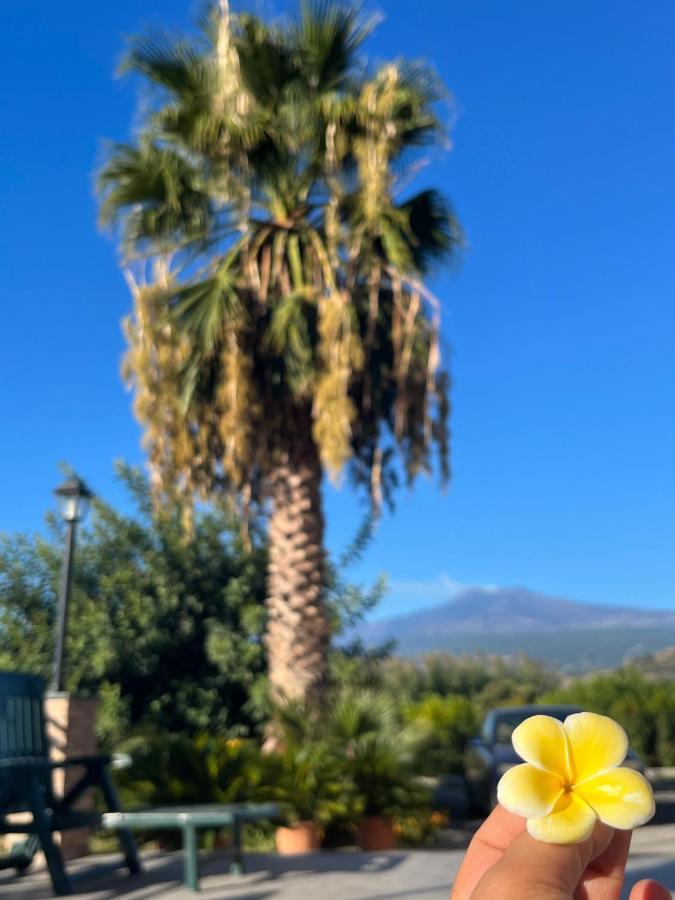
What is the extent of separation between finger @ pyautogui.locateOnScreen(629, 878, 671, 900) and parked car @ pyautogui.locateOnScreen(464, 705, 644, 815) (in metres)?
9.96

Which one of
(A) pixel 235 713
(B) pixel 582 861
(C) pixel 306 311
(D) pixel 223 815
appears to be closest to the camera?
(B) pixel 582 861

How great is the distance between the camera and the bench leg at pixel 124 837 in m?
7.26

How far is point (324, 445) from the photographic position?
418 inches

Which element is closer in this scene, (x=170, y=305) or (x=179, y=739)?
(x=179, y=739)

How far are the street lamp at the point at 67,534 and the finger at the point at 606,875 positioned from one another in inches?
365

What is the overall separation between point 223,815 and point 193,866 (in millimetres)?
440

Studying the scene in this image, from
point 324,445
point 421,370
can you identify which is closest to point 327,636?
point 324,445

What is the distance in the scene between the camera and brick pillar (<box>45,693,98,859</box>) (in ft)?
27.9

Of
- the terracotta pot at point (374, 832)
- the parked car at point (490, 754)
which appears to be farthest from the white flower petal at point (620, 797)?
the parked car at point (490, 754)

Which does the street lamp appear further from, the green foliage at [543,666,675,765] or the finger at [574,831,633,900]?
the finger at [574,831,633,900]

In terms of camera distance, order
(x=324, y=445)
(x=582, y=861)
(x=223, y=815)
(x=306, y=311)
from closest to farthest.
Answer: (x=582, y=861)
(x=223, y=815)
(x=324, y=445)
(x=306, y=311)

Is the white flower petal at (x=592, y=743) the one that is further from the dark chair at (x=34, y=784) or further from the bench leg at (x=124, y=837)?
the bench leg at (x=124, y=837)

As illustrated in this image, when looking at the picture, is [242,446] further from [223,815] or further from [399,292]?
[223,815]

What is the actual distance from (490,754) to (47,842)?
19.3 ft
